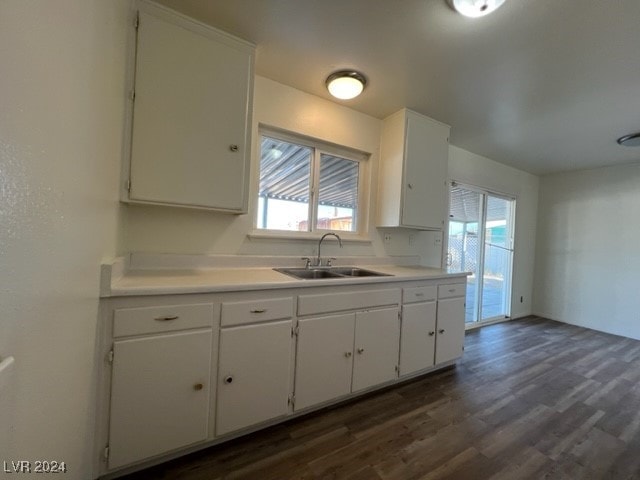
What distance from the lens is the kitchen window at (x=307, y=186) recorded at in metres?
2.24

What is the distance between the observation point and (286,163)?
7.72 ft

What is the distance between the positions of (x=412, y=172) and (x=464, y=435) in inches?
79.7

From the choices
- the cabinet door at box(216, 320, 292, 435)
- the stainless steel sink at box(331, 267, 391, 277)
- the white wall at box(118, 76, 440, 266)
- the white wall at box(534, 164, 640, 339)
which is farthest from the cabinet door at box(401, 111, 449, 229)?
the white wall at box(534, 164, 640, 339)

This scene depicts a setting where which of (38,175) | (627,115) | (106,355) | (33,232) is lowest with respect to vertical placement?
(106,355)

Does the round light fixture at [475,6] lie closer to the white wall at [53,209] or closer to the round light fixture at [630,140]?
the white wall at [53,209]

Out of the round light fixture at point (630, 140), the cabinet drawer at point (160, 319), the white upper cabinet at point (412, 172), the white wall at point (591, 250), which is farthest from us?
the white wall at point (591, 250)

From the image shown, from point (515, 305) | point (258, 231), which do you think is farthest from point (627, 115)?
point (258, 231)

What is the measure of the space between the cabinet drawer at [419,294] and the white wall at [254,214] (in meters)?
0.64

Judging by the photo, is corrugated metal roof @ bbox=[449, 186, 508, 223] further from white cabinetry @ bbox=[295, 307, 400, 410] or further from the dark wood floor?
white cabinetry @ bbox=[295, 307, 400, 410]

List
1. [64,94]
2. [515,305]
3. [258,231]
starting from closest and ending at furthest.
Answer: [64,94] → [258,231] → [515,305]

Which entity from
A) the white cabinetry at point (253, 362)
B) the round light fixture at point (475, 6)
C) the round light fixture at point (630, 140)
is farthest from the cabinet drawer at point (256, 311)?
the round light fixture at point (630, 140)

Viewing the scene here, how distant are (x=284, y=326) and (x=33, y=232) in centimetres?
118

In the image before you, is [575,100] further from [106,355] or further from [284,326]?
[106,355]

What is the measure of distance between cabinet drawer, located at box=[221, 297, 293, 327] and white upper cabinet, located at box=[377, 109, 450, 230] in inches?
55.2
